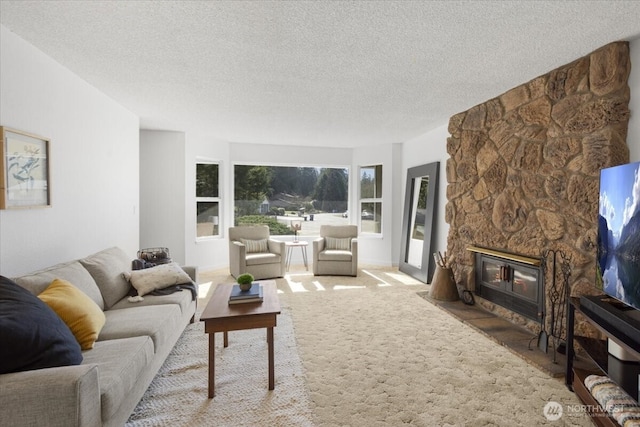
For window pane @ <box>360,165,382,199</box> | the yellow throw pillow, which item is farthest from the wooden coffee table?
window pane @ <box>360,165,382,199</box>

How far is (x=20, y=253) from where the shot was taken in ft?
7.30

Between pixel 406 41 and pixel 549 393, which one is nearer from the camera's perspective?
pixel 549 393

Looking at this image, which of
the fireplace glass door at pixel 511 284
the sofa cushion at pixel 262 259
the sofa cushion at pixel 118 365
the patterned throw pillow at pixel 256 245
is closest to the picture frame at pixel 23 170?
the sofa cushion at pixel 118 365

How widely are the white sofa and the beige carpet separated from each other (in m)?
0.27

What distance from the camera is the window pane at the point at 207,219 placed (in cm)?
559

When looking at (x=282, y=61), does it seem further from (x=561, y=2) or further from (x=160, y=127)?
(x=160, y=127)

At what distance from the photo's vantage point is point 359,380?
2.21 metres

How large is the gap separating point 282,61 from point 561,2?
1.86 meters

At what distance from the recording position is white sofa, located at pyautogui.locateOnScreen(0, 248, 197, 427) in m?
1.21

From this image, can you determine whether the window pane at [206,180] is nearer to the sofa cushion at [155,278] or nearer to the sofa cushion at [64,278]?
the sofa cushion at [155,278]

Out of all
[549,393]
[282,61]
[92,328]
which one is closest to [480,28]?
[282,61]

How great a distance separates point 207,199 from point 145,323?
3806mm

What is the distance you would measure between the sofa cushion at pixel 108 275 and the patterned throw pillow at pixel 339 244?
337 cm

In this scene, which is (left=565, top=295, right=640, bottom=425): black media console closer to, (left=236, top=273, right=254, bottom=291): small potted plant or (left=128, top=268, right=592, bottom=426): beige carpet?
(left=128, top=268, right=592, bottom=426): beige carpet
